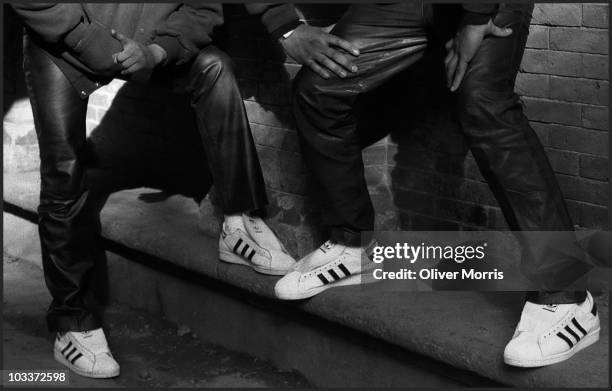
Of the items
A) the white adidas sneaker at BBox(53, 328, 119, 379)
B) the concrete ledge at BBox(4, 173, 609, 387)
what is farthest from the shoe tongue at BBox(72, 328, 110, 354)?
the concrete ledge at BBox(4, 173, 609, 387)

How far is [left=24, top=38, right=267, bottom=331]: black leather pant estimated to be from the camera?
4254mm

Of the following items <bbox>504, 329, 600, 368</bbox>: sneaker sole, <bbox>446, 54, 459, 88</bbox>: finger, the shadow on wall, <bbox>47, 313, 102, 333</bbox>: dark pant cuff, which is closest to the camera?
<bbox>504, 329, 600, 368</bbox>: sneaker sole

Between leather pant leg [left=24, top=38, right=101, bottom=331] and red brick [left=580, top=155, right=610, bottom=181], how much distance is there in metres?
1.87

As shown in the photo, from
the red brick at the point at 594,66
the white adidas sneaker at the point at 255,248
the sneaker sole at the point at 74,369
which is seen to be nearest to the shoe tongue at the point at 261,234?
the white adidas sneaker at the point at 255,248

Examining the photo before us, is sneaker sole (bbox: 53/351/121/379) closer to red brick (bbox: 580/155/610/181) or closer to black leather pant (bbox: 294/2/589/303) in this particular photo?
black leather pant (bbox: 294/2/589/303)

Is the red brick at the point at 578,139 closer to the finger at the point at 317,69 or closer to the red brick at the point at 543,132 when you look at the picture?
the red brick at the point at 543,132

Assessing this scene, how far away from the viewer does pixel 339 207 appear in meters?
4.05

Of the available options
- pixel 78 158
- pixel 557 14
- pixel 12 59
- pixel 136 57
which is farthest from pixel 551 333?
pixel 12 59

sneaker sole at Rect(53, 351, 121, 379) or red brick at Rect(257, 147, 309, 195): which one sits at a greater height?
red brick at Rect(257, 147, 309, 195)

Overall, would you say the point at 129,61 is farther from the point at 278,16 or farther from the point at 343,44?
the point at 343,44

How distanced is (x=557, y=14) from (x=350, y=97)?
0.78 m

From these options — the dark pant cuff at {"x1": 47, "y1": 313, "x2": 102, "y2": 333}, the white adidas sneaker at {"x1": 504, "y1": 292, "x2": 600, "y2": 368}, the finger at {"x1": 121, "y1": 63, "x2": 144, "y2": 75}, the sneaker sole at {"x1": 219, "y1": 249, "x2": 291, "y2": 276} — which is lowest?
the dark pant cuff at {"x1": 47, "y1": 313, "x2": 102, "y2": 333}

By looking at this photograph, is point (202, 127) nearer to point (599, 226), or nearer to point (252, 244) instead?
point (252, 244)

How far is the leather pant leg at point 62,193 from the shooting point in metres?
4.23
